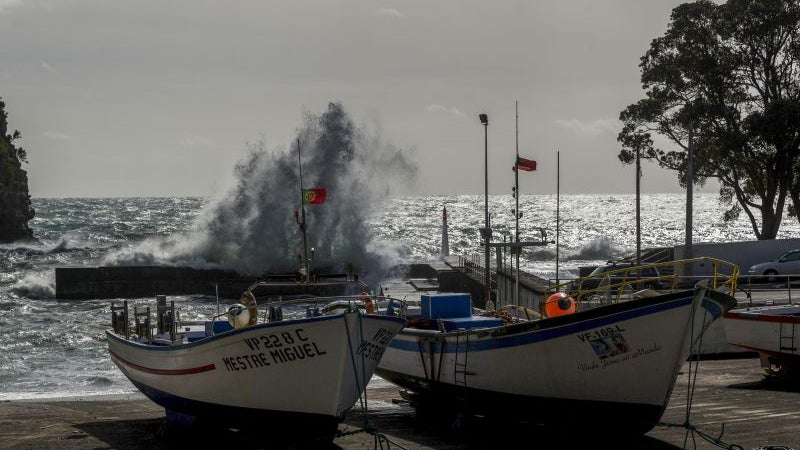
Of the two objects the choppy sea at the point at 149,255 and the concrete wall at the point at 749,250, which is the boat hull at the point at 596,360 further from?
the concrete wall at the point at 749,250

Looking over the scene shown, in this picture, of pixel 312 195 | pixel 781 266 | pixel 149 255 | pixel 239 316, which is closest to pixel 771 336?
pixel 239 316

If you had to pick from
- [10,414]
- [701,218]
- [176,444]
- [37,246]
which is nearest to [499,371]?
[176,444]

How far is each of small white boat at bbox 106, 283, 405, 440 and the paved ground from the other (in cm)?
45

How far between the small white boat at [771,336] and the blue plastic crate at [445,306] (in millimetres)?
5672

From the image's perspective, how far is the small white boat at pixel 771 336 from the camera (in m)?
21.7

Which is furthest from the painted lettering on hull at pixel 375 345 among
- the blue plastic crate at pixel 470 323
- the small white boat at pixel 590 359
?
the blue plastic crate at pixel 470 323

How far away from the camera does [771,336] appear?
22.0m

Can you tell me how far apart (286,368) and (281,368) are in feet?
0.26

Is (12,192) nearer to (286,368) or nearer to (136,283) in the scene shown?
(136,283)

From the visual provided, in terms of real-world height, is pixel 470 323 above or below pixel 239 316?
below

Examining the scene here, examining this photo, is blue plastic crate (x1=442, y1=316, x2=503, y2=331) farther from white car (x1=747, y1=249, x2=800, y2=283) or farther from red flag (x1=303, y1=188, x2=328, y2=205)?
white car (x1=747, y1=249, x2=800, y2=283)

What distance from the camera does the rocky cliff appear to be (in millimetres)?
117750

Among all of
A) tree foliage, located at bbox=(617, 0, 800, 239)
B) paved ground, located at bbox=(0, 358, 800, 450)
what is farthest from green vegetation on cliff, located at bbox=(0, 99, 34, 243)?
paved ground, located at bbox=(0, 358, 800, 450)

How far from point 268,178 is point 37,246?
48.6 metres
